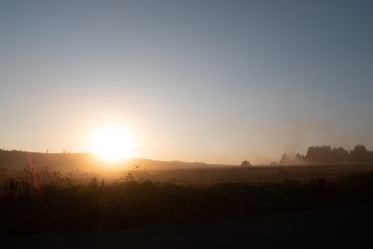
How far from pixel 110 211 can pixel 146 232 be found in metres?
2.30

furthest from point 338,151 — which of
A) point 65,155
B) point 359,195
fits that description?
point 359,195

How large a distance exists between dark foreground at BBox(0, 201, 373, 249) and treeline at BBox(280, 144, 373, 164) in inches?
5249

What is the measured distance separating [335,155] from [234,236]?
15707 centimetres

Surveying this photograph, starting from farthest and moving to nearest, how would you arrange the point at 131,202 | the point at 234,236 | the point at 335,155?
the point at 335,155, the point at 131,202, the point at 234,236

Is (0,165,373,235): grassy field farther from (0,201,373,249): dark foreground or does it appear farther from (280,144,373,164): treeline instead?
(280,144,373,164): treeline

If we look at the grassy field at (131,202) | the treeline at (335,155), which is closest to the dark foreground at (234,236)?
the grassy field at (131,202)

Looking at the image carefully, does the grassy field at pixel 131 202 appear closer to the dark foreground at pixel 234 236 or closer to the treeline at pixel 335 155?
the dark foreground at pixel 234 236

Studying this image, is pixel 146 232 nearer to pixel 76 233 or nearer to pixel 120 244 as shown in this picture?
pixel 120 244

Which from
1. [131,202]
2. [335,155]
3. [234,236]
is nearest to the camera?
[234,236]

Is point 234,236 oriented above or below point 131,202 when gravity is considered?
below

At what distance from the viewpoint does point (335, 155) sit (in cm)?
14550

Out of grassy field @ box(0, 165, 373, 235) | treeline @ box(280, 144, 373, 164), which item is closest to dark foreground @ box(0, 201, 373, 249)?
grassy field @ box(0, 165, 373, 235)

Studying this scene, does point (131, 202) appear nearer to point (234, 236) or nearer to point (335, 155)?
point (234, 236)

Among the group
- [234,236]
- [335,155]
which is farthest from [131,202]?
[335,155]
